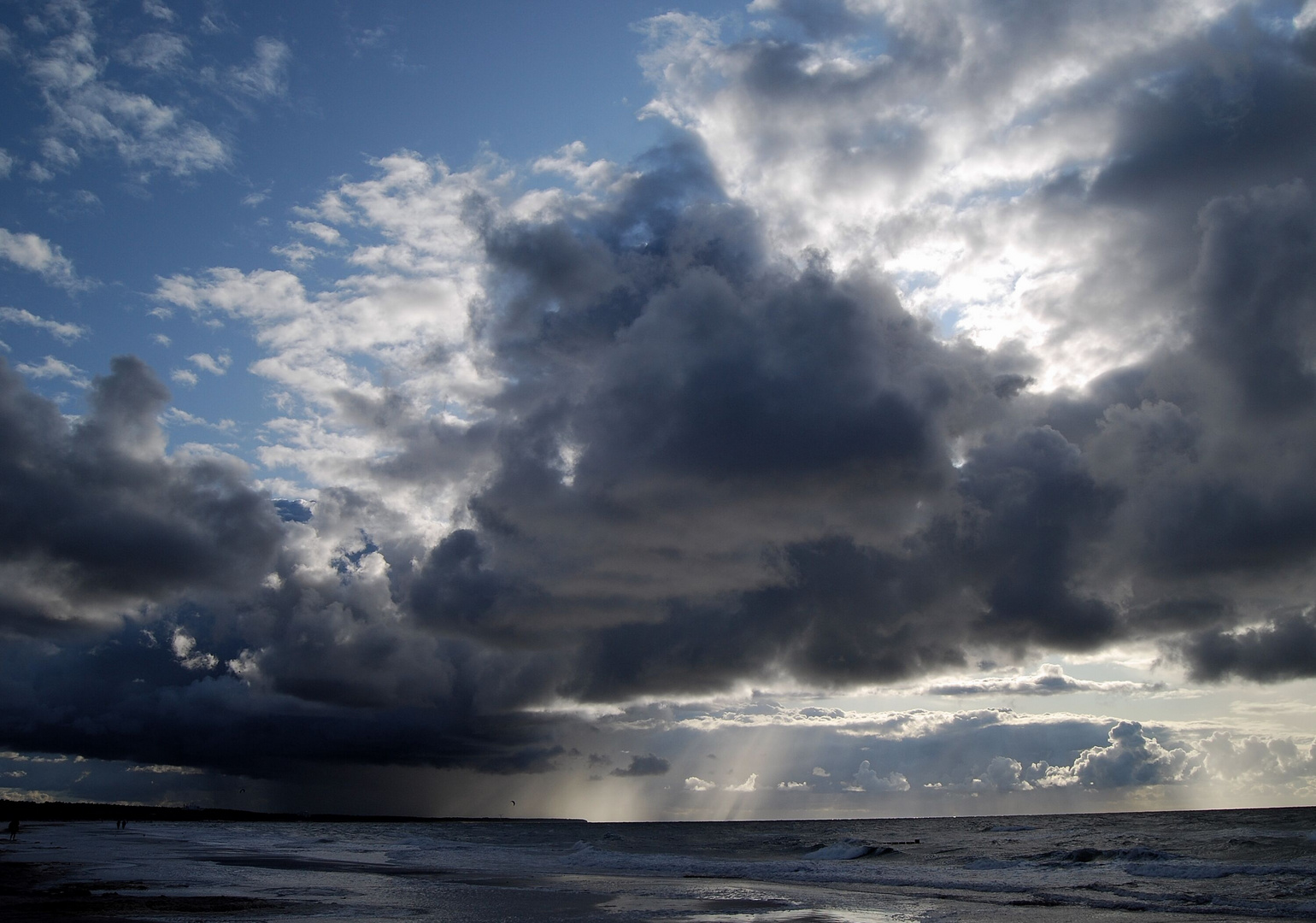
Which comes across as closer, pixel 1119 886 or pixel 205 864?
pixel 1119 886

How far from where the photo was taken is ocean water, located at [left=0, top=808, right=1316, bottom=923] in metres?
31.9

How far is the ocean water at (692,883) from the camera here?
31859 millimetres

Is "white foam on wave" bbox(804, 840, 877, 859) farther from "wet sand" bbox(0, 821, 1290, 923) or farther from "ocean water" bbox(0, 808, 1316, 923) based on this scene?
"wet sand" bbox(0, 821, 1290, 923)

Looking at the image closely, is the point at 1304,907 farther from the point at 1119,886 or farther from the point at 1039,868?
the point at 1039,868

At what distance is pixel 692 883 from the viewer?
5003 centimetres

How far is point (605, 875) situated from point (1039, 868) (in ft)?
96.1

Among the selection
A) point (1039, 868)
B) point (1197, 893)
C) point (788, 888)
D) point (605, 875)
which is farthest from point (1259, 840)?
point (605, 875)

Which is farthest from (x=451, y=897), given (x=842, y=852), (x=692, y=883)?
(x=842, y=852)

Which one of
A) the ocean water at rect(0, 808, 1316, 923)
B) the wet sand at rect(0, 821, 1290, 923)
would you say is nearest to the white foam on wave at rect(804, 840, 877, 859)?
the ocean water at rect(0, 808, 1316, 923)

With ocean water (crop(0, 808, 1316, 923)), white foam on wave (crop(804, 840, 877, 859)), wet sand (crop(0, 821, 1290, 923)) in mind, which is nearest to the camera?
wet sand (crop(0, 821, 1290, 923))

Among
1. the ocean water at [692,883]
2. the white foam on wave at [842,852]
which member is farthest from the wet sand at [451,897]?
the white foam on wave at [842,852]

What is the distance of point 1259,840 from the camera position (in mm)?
72188

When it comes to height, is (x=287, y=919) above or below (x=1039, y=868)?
above

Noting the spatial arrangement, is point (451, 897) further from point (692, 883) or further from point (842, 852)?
point (842, 852)
